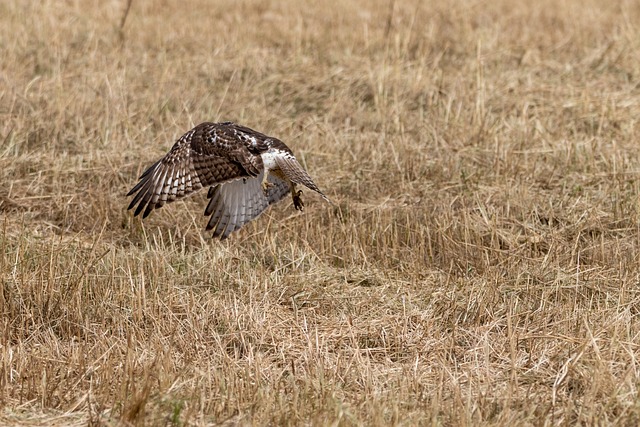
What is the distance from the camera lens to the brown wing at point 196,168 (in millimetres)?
6176

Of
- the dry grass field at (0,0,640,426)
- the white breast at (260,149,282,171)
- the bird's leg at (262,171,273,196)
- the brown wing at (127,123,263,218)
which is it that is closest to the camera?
the dry grass field at (0,0,640,426)

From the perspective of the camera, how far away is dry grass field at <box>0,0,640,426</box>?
15.3 feet

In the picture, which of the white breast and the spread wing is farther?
the spread wing

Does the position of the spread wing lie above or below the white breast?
below

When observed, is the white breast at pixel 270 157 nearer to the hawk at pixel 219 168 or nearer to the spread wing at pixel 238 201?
the hawk at pixel 219 168

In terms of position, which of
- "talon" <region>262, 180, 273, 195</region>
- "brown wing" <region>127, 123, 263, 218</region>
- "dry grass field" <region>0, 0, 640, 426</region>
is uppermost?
"brown wing" <region>127, 123, 263, 218</region>

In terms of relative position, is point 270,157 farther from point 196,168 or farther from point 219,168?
point 196,168

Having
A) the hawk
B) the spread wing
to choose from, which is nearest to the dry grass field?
the spread wing

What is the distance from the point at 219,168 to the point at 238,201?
1.83ft

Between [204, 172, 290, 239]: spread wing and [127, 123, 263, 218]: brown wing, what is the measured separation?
0.38 meters

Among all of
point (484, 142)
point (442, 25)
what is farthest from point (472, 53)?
point (484, 142)

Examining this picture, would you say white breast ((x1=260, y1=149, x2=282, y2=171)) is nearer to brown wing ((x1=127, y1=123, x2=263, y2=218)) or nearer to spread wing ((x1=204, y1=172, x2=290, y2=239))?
brown wing ((x1=127, y1=123, x2=263, y2=218))

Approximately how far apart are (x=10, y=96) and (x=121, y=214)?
2475 millimetres

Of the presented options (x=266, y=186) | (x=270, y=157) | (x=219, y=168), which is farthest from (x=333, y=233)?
(x=219, y=168)
